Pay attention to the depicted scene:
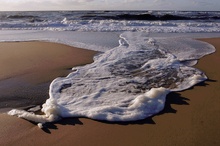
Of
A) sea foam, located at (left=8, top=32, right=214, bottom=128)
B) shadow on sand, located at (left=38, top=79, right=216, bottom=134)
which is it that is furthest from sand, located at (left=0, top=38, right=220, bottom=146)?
sea foam, located at (left=8, top=32, right=214, bottom=128)

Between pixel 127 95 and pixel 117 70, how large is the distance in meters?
1.59

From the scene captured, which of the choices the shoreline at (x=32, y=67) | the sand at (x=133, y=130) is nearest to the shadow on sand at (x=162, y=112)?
the sand at (x=133, y=130)

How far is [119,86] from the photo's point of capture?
4816 millimetres

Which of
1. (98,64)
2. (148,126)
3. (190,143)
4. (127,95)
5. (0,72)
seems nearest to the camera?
(190,143)

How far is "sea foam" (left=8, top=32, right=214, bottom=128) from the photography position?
370cm

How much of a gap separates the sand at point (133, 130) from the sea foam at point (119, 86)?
0.16 metres

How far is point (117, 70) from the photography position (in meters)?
5.89

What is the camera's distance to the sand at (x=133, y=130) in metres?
3.02

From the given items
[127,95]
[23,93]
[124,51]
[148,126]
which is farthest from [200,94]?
[124,51]

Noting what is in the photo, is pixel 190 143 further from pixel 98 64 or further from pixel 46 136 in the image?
pixel 98 64

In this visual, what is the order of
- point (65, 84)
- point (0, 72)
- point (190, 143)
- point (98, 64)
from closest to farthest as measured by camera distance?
point (190, 143) < point (65, 84) < point (0, 72) < point (98, 64)

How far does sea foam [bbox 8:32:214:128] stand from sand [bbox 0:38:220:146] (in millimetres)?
162

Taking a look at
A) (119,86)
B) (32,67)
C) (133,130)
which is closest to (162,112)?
(133,130)

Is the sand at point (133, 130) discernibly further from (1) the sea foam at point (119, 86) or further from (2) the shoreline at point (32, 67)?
(2) the shoreline at point (32, 67)
